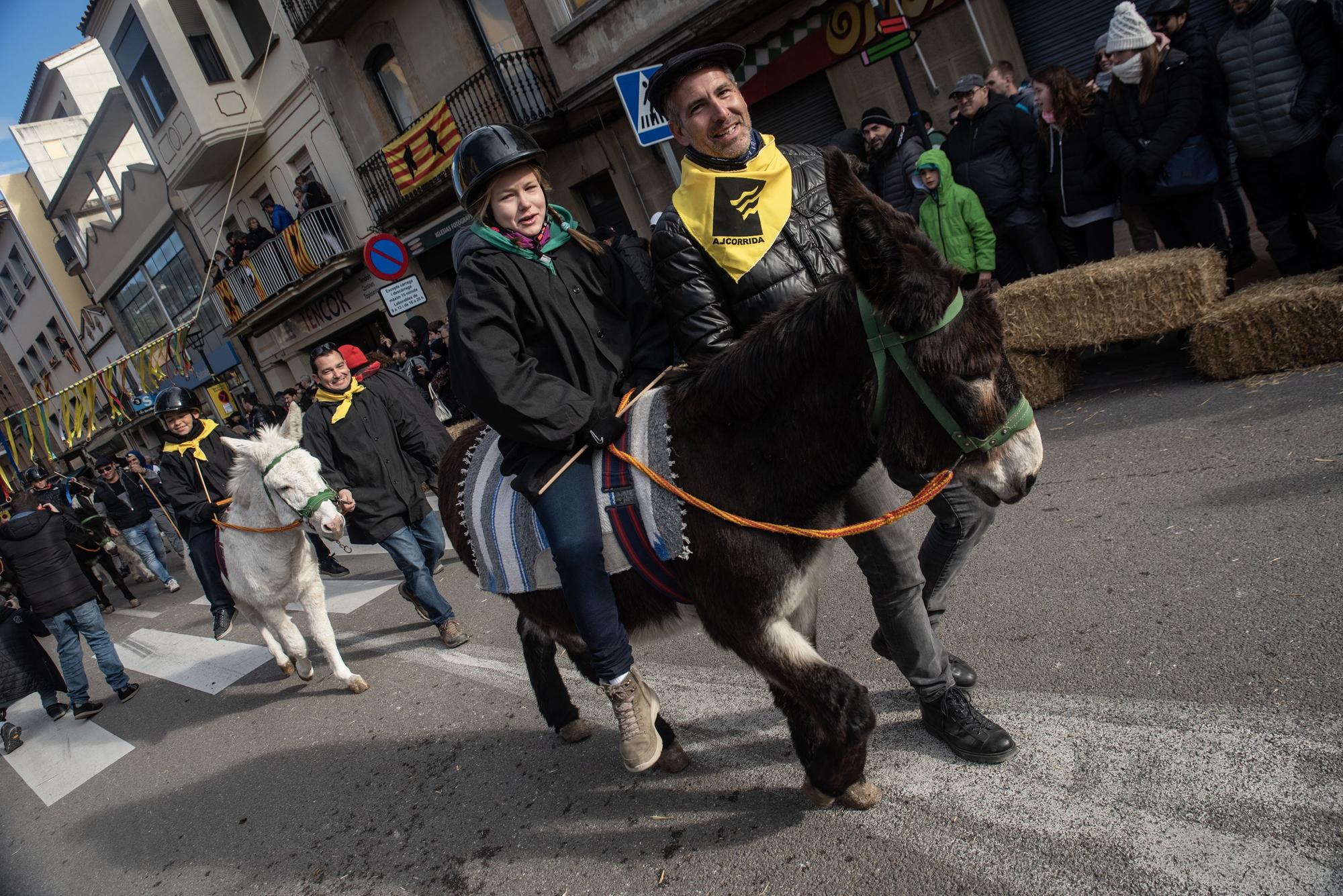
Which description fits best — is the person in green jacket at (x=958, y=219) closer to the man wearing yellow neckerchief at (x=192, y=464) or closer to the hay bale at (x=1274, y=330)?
the hay bale at (x=1274, y=330)

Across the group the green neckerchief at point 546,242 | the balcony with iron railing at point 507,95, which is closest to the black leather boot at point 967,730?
the green neckerchief at point 546,242

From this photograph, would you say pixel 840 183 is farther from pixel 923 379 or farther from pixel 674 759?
pixel 674 759

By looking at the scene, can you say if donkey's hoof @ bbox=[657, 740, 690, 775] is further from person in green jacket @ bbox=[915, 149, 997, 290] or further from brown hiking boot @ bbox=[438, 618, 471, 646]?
person in green jacket @ bbox=[915, 149, 997, 290]

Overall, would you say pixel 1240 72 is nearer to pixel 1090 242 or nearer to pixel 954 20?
pixel 1090 242

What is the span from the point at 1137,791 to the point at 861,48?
11182 millimetres

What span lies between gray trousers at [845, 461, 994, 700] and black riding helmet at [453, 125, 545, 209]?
1.60 metres

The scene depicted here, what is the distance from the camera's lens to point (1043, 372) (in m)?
6.21

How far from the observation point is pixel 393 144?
18047mm

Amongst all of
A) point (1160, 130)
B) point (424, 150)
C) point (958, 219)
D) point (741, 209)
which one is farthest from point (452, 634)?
point (424, 150)

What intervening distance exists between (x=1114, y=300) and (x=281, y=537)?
257 inches

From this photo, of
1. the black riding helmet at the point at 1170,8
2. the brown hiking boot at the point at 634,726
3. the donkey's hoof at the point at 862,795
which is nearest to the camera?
the donkey's hoof at the point at 862,795

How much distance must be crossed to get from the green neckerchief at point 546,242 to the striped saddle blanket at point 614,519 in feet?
2.00

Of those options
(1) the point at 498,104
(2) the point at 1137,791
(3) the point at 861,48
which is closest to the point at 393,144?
(1) the point at 498,104

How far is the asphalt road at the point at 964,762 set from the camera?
233 centimetres
